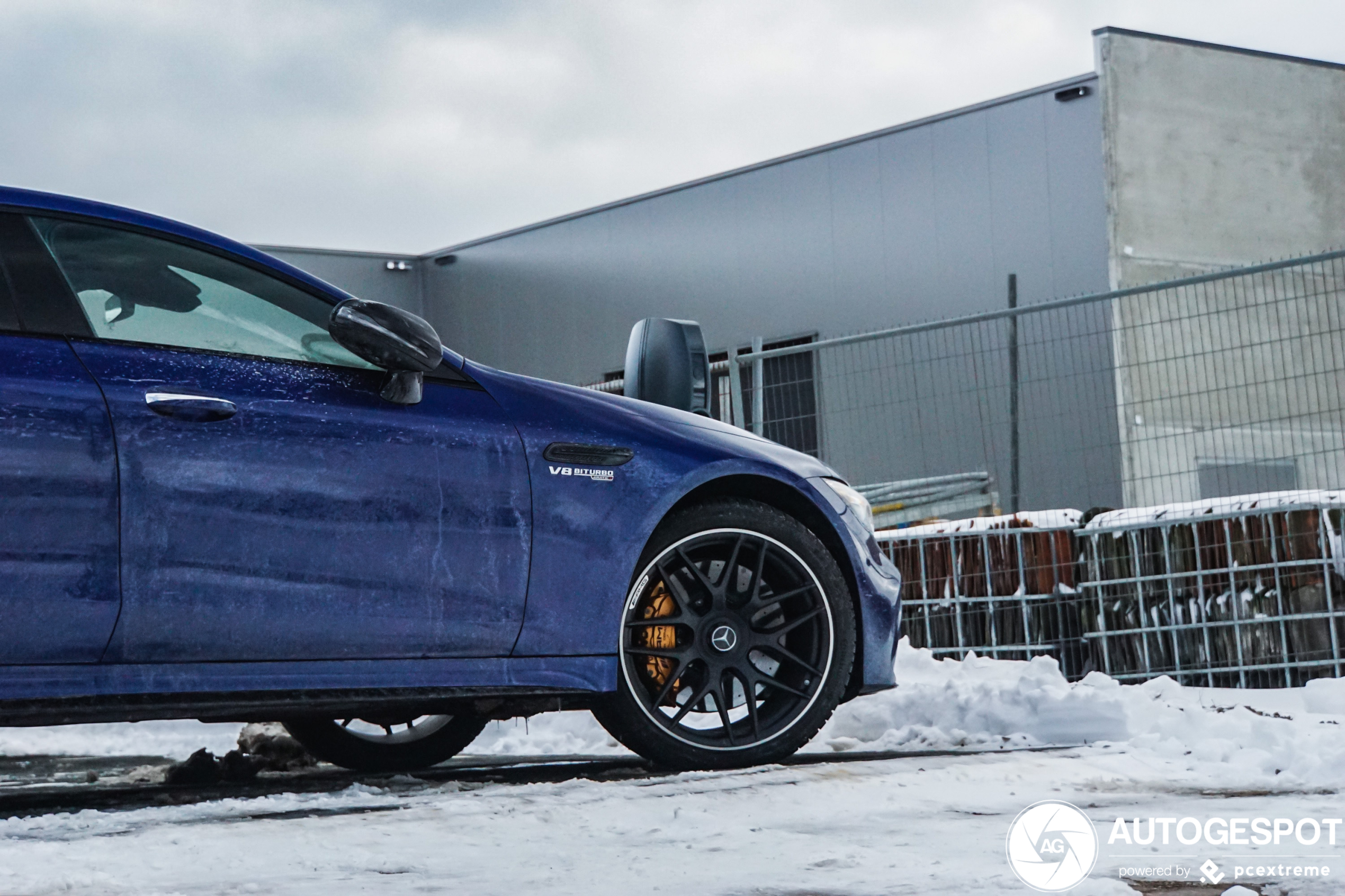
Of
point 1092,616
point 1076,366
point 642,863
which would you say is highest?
point 1076,366

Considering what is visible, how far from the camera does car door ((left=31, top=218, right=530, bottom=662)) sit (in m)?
3.59

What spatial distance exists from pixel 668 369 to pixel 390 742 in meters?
1.63

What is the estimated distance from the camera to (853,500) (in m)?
4.82

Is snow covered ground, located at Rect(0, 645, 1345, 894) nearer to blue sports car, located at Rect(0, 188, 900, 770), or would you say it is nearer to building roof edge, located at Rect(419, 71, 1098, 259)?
blue sports car, located at Rect(0, 188, 900, 770)

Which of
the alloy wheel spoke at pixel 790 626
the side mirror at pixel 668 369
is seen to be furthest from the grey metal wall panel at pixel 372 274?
the alloy wheel spoke at pixel 790 626

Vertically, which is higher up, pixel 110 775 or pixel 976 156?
pixel 976 156

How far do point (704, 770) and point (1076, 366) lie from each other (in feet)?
17.3

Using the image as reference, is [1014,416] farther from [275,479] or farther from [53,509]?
[53,509]

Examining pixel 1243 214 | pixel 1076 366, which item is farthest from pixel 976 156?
pixel 1076 366

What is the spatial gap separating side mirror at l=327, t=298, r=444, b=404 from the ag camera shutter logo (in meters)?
1.85

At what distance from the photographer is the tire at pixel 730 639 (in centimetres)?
432

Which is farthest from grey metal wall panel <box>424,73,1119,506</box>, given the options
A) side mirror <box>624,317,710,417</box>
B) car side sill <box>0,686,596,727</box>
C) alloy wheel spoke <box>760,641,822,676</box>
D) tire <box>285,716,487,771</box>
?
car side sill <box>0,686,596,727</box>

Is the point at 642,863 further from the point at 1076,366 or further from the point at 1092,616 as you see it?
the point at 1076,366

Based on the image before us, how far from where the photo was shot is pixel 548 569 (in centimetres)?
414
